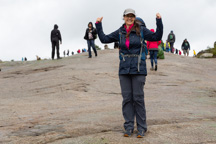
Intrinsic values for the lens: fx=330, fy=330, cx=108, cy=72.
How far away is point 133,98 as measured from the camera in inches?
213

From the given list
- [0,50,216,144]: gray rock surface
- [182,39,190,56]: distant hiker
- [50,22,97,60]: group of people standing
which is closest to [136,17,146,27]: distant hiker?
[0,50,216,144]: gray rock surface

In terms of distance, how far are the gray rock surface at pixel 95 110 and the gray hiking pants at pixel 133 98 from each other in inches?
8.8

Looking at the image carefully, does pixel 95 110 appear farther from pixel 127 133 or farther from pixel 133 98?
pixel 127 133

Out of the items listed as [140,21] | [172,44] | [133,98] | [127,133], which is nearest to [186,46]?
[172,44]

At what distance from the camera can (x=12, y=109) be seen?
815 centimetres

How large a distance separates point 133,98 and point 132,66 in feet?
1.75

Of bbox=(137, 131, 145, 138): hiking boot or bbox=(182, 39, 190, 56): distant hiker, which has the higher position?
bbox=(182, 39, 190, 56): distant hiker

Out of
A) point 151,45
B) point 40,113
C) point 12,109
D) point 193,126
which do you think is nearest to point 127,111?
point 193,126

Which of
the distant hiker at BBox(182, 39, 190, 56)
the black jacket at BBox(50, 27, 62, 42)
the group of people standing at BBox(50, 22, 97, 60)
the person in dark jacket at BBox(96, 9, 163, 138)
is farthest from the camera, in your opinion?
the distant hiker at BBox(182, 39, 190, 56)

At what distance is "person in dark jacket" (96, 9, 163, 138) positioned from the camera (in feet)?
17.4

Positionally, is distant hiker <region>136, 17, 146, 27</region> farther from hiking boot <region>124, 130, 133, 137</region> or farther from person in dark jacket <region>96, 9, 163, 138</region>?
hiking boot <region>124, 130, 133, 137</region>

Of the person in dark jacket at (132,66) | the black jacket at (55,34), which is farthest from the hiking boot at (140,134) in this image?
the black jacket at (55,34)

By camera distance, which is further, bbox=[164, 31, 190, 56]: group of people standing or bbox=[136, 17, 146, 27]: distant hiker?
bbox=[164, 31, 190, 56]: group of people standing

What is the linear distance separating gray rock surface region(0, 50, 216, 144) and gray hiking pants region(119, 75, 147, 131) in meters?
0.22
